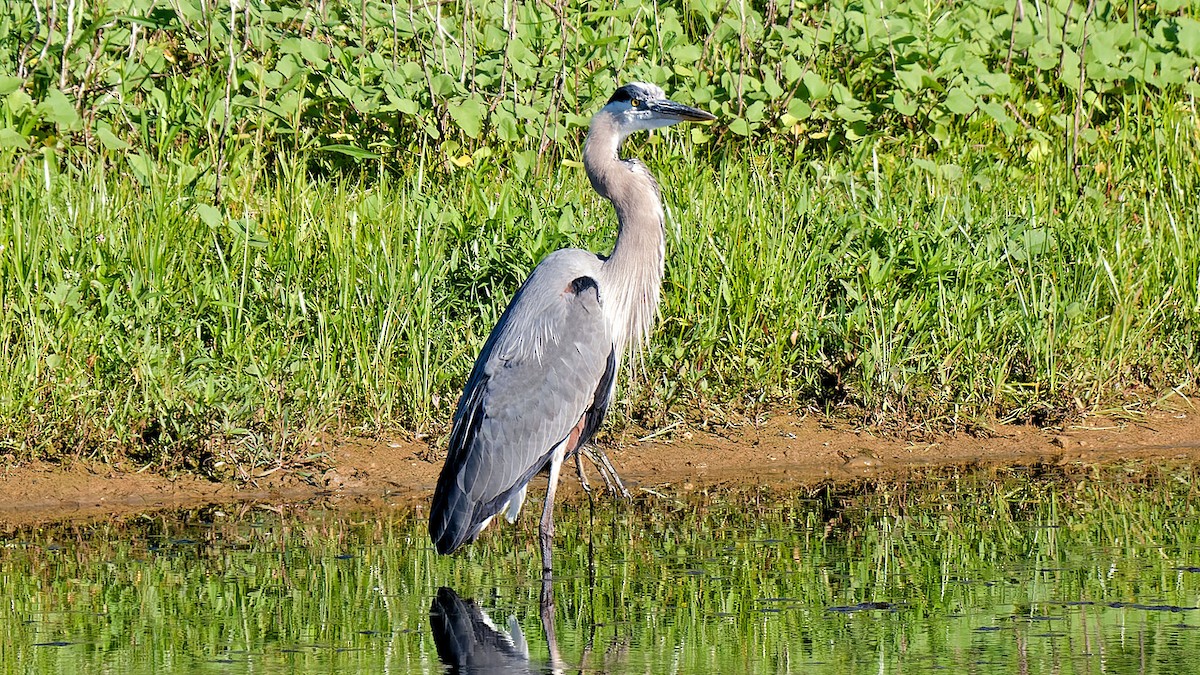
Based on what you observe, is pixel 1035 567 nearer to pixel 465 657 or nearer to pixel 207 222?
pixel 465 657

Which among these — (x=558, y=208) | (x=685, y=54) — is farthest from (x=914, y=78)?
(x=558, y=208)

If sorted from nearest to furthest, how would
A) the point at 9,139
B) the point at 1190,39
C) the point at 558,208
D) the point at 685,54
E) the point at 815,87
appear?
the point at 558,208 < the point at 9,139 < the point at 815,87 < the point at 685,54 < the point at 1190,39

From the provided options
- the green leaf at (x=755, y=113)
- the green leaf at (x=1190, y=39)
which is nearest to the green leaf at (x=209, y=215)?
the green leaf at (x=755, y=113)

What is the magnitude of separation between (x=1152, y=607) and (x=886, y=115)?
4225 millimetres

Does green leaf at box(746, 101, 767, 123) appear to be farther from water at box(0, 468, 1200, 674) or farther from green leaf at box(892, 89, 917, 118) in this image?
water at box(0, 468, 1200, 674)

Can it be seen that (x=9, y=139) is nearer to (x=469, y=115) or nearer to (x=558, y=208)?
(x=469, y=115)

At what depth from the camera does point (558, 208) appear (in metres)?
6.58

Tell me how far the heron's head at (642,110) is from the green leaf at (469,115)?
172cm

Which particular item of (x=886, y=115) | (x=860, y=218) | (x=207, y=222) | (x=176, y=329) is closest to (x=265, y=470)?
(x=176, y=329)

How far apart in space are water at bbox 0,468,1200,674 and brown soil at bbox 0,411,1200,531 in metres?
0.24

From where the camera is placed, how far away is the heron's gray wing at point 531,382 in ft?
16.6

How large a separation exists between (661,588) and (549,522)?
61 centimetres

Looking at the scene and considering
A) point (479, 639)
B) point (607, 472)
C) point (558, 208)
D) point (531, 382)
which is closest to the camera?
point (479, 639)

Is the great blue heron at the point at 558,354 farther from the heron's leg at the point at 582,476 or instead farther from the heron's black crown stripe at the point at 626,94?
the heron's leg at the point at 582,476
